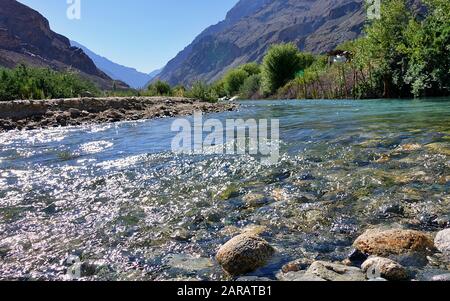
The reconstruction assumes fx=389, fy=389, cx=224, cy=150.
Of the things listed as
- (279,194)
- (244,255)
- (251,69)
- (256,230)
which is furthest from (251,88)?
(244,255)

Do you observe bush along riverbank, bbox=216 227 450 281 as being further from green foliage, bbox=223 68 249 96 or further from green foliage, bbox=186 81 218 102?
green foliage, bbox=223 68 249 96

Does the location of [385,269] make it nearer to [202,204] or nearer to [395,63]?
[202,204]

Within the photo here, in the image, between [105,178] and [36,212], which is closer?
[36,212]

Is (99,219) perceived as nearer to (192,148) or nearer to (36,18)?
(192,148)

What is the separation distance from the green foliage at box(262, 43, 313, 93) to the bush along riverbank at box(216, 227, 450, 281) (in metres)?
59.4

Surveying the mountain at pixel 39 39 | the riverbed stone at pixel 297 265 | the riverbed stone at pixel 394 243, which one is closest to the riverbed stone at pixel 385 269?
the riverbed stone at pixel 394 243

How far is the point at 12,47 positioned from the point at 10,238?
160 metres

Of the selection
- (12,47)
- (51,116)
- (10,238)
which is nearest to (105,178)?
(10,238)

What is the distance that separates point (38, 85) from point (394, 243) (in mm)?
21816

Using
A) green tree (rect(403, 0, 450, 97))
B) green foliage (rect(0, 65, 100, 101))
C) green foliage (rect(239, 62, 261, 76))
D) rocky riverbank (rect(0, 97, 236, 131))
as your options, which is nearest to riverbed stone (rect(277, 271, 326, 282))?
Answer: rocky riverbank (rect(0, 97, 236, 131))

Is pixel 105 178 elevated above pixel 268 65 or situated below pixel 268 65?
below

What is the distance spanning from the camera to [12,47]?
459 ft

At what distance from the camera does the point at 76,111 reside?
55.9 ft
